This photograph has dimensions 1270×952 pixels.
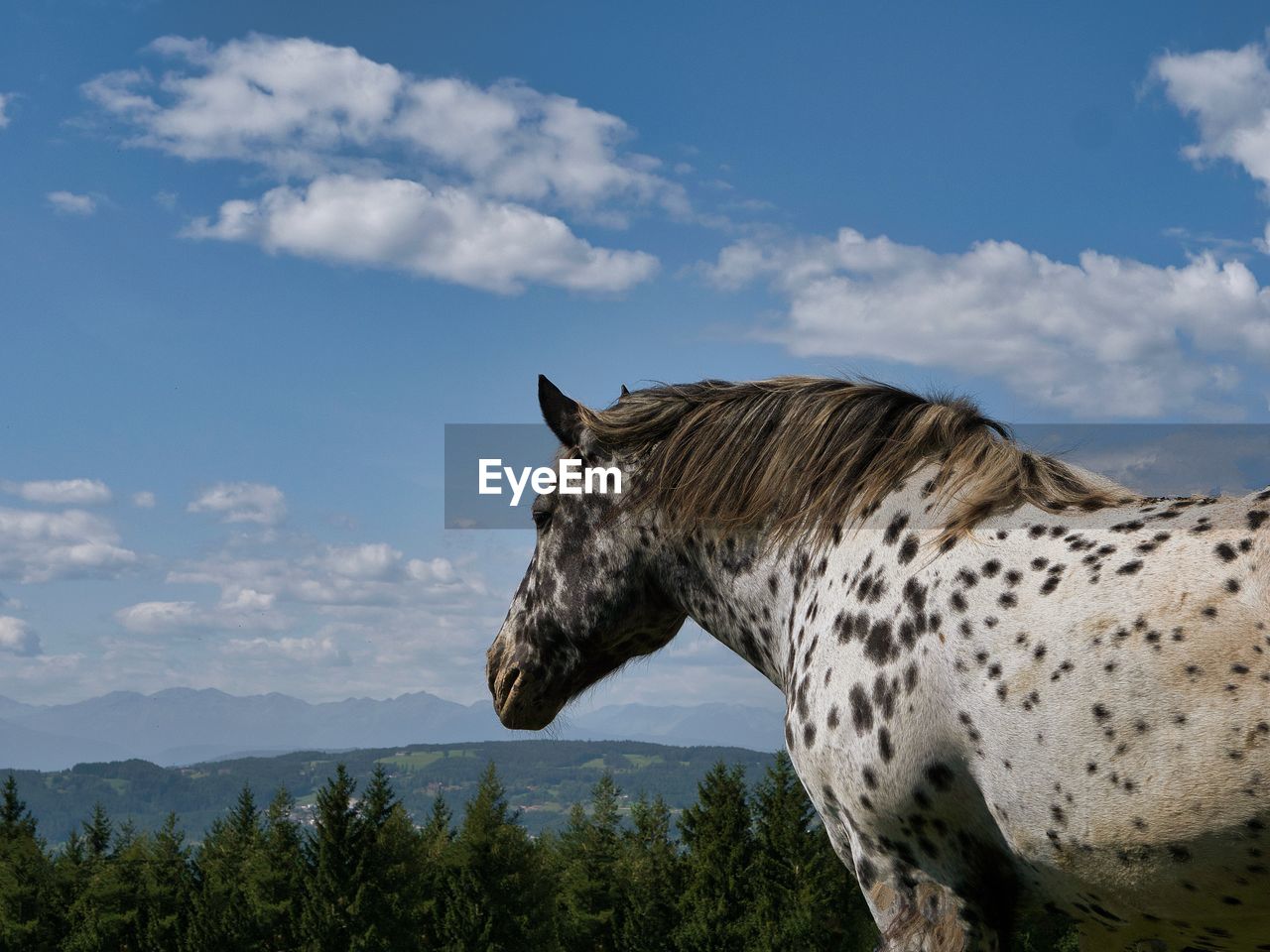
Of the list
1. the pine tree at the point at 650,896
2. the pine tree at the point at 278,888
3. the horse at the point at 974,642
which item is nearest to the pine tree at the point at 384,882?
the pine tree at the point at 278,888

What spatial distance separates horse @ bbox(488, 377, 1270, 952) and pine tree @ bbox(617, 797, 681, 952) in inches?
2567

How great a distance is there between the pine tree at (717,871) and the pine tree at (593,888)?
6.35 m

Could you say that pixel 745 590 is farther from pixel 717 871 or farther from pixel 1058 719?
pixel 717 871

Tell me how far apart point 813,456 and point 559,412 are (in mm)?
1294

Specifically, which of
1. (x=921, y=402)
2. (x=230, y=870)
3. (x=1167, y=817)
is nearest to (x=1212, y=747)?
(x=1167, y=817)

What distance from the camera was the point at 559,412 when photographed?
5.29 metres

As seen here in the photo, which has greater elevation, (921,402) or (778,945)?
(921,402)

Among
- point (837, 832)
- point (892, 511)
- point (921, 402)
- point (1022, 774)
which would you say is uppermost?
point (921, 402)

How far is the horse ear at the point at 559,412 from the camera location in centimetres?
527

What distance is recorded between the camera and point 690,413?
503 cm

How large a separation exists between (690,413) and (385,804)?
208 feet

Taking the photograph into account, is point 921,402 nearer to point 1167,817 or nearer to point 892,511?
point 892,511

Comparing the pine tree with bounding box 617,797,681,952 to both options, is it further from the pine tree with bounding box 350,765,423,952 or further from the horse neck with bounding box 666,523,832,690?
the horse neck with bounding box 666,523,832,690

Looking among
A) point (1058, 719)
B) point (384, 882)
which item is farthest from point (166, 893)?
point (1058, 719)
